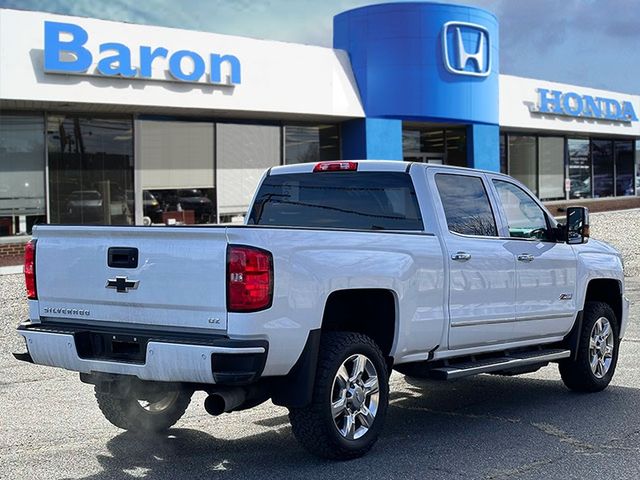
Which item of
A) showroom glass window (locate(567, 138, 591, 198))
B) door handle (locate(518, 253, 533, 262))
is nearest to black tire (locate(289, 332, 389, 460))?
door handle (locate(518, 253, 533, 262))

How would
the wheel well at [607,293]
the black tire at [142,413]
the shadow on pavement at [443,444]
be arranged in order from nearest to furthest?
the shadow on pavement at [443,444]
the black tire at [142,413]
the wheel well at [607,293]

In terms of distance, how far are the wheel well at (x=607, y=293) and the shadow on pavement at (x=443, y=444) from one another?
3.14ft

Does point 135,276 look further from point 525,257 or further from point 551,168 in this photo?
point 551,168

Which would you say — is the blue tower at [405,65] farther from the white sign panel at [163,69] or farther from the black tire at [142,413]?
the black tire at [142,413]

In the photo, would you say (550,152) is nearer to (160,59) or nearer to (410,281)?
(160,59)

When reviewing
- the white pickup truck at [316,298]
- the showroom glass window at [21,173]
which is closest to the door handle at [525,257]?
the white pickup truck at [316,298]

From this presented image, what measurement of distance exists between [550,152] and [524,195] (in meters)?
21.9

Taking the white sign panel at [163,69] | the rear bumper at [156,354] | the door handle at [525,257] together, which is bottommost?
the rear bumper at [156,354]

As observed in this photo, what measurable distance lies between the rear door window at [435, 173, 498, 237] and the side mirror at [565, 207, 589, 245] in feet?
3.02

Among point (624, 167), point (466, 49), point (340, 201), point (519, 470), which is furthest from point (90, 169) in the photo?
point (624, 167)

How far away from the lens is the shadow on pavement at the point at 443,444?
539 centimetres

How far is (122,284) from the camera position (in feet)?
17.1

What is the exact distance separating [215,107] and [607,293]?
11122 mm

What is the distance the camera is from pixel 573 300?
761cm
